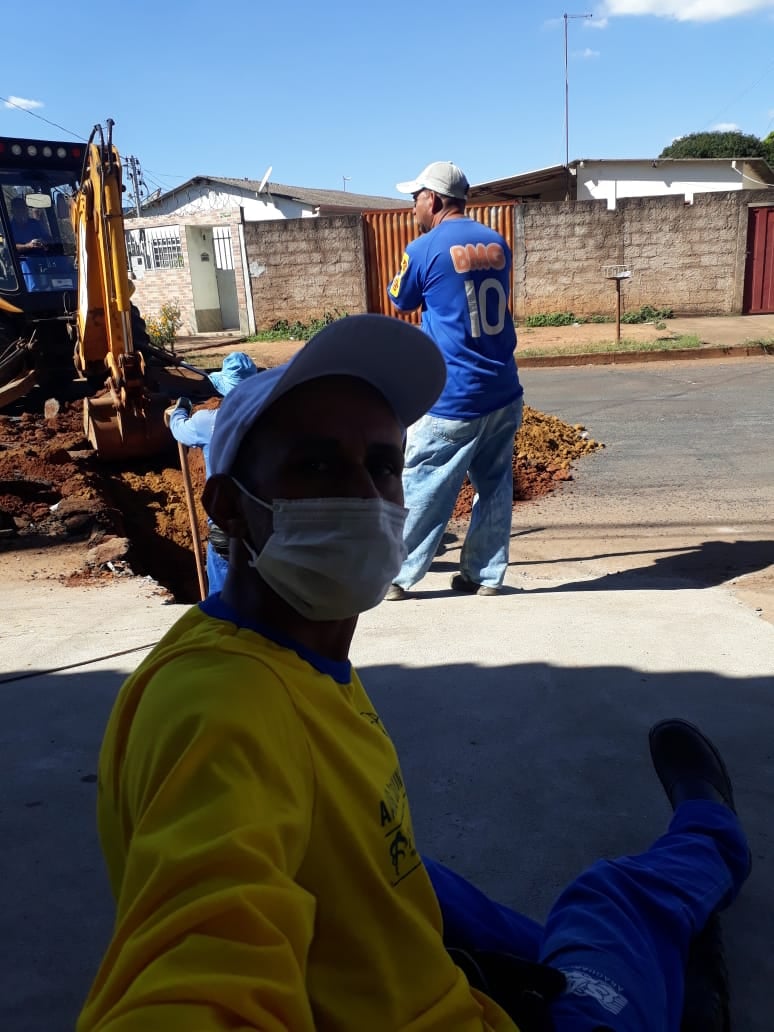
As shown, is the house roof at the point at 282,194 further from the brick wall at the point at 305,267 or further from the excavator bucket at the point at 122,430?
the excavator bucket at the point at 122,430

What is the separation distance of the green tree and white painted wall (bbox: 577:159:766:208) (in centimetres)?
2543

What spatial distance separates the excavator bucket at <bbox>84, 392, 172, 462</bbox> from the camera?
30.2 ft

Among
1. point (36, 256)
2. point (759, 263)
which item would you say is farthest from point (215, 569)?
point (759, 263)

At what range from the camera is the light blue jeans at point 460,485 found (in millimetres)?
4508

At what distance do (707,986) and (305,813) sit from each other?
1.12 metres

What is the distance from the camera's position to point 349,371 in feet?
4.62

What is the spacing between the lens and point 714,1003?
169 centimetres

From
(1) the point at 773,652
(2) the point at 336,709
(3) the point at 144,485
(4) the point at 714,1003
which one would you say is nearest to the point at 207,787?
(2) the point at 336,709

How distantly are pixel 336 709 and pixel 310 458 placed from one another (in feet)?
1.25

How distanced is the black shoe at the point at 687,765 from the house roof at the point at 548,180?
2335 cm

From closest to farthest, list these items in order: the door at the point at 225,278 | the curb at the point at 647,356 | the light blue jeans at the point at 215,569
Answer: the light blue jeans at the point at 215,569
the curb at the point at 647,356
the door at the point at 225,278

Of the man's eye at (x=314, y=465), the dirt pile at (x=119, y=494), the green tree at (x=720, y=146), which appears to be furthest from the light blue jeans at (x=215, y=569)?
the green tree at (x=720, y=146)

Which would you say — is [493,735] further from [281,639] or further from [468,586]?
[468,586]

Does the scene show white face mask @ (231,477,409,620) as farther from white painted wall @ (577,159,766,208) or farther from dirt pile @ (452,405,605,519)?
white painted wall @ (577,159,766,208)
